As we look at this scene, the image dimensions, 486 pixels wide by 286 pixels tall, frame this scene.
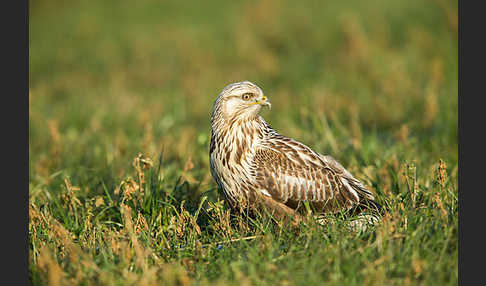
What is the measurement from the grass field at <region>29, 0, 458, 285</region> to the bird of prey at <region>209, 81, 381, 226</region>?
10.2 inches

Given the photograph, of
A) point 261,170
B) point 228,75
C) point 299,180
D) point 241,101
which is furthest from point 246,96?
point 228,75

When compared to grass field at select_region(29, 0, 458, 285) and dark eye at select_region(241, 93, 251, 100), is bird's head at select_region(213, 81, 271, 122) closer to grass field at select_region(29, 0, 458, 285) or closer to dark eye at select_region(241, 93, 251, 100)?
dark eye at select_region(241, 93, 251, 100)

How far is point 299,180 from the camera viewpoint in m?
4.42

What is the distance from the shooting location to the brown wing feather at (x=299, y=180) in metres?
4.36

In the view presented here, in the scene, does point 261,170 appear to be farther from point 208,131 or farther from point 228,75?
point 228,75

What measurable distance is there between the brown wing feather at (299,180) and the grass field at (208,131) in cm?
35

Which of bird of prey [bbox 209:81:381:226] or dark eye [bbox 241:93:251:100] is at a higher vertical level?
dark eye [bbox 241:93:251:100]

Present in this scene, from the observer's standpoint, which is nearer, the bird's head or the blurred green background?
the bird's head

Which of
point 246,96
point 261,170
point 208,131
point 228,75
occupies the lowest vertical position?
point 208,131

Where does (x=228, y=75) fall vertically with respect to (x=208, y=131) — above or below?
above

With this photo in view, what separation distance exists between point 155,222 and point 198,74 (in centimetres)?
682

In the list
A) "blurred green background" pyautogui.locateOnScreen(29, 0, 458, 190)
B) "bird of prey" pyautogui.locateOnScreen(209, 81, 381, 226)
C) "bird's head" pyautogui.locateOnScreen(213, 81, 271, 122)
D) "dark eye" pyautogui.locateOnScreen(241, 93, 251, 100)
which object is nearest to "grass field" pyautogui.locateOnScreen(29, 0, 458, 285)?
"blurred green background" pyautogui.locateOnScreen(29, 0, 458, 190)

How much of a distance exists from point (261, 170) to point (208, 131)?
327 centimetres

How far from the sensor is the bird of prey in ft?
14.3
